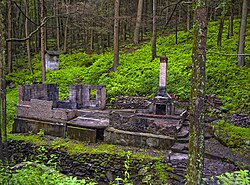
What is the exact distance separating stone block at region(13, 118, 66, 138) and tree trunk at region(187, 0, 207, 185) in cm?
872

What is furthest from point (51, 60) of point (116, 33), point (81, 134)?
point (81, 134)

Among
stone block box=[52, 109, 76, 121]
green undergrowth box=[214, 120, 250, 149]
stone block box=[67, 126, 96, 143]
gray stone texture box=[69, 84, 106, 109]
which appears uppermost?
gray stone texture box=[69, 84, 106, 109]

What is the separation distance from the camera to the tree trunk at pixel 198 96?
467 cm

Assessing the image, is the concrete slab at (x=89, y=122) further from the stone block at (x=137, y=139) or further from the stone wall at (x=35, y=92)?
the stone wall at (x=35, y=92)

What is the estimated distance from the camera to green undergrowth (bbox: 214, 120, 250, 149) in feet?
32.6

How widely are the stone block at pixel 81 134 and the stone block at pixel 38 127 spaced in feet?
1.60

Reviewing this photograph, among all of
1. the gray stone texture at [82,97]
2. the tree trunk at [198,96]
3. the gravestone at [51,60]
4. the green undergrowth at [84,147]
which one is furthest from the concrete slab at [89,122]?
the gravestone at [51,60]

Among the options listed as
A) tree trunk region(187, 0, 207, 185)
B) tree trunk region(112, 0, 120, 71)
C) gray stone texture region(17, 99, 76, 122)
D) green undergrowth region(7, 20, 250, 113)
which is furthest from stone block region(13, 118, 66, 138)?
tree trunk region(187, 0, 207, 185)

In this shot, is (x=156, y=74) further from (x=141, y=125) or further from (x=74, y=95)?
(x=141, y=125)

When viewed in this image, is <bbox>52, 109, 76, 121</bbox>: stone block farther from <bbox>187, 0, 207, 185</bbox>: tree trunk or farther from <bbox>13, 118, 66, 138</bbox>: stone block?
<bbox>187, 0, 207, 185</bbox>: tree trunk

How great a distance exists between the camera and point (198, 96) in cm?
481

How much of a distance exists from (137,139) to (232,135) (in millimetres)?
3857

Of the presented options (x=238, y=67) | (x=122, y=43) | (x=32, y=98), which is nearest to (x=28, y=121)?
(x=32, y=98)

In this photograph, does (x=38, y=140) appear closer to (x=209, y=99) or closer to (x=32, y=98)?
(x=32, y=98)
